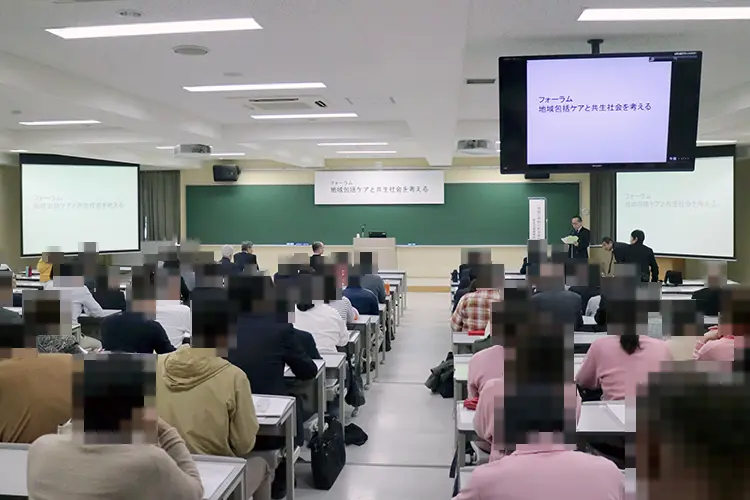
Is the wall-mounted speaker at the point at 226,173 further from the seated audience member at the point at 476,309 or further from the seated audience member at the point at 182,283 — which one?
the seated audience member at the point at 476,309

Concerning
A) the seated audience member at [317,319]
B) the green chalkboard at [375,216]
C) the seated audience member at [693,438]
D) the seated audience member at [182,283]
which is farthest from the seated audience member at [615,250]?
the seated audience member at [693,438]

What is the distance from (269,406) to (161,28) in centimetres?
257

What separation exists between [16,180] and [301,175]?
19.2 feet

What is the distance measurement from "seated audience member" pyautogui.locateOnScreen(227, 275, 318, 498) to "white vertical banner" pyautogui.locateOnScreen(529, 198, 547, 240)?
442 inches

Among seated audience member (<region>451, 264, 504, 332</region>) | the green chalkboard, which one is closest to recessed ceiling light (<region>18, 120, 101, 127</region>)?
seated audience member (<region>451, 264, 504, 332</region>)

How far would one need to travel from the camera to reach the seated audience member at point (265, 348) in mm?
3523

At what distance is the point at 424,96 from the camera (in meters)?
5.72

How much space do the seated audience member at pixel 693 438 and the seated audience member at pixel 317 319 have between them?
3.57 meters

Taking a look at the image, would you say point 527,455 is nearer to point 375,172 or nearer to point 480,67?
point 480,67

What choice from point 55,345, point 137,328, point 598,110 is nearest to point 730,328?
point 598,110

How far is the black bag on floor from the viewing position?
3934 mm

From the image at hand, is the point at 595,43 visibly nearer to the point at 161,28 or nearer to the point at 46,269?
the point at 161,28

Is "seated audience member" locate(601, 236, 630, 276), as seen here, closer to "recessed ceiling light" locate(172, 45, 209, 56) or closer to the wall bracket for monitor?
the wall bracket for monitor

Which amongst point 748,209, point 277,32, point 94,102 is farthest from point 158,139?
point 748,209
